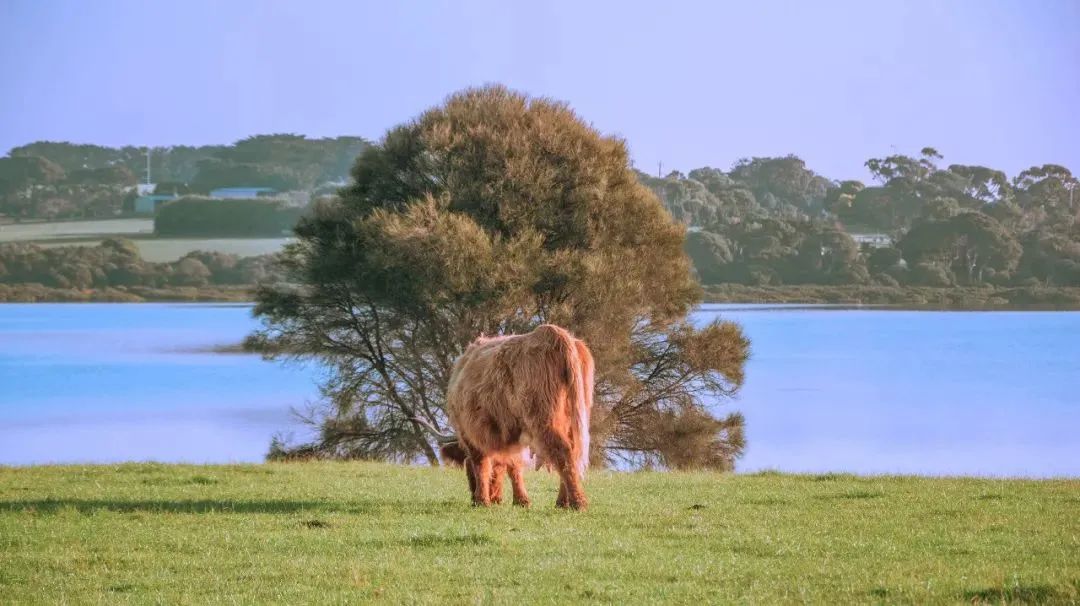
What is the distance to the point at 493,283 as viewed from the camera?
104ft

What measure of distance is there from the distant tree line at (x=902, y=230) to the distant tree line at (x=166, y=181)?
180 ft

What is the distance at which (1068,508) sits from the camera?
14164 millimetres

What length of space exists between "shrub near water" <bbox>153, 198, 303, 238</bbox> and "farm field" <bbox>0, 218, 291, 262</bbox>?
112 centimetres

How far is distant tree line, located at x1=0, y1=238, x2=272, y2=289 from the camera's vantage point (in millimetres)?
124812

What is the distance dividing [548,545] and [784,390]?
64.0 metres

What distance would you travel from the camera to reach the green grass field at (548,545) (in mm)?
9672

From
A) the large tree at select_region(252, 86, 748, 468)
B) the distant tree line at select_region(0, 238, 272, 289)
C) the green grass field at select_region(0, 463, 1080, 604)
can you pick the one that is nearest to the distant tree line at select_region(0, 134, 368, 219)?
the distant tree line at select_region(0, 238, 272, 289)

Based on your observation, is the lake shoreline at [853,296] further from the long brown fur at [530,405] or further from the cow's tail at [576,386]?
the cow's tail at [576,386]

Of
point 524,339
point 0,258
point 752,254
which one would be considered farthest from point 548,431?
point 0,258

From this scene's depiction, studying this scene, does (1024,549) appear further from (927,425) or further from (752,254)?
(752,254)

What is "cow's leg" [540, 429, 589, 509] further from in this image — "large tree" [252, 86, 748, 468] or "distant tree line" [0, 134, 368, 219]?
"distant tree line" [0, 134, 368, 219]

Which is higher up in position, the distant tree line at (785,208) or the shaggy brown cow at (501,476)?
the distant tree line at (785,208)

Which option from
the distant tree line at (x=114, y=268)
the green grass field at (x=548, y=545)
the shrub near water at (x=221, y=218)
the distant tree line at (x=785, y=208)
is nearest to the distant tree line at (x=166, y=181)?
the distant tree line at (x=785, y=208)

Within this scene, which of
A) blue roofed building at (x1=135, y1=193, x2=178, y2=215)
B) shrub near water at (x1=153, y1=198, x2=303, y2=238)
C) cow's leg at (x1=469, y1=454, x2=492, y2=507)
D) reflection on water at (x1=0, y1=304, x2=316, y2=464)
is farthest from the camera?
blue roofed building at (x1=135, y1=193, x2=178, y2=215)
